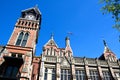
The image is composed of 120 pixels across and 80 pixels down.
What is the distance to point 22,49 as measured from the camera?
2555 cm

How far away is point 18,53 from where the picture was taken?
2489 centimetres

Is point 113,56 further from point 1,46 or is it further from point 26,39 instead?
point 1,46

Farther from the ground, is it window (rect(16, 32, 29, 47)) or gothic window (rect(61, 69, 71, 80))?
window (rect(16, 32, 29, 47))

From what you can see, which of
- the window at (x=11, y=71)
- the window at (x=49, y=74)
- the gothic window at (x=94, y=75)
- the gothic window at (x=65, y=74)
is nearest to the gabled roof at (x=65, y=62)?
the gothic window at (x=65, y=74)

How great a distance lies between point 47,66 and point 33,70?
259 cm

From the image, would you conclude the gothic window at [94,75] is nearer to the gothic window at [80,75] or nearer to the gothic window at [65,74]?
the gothic window at [80,75]

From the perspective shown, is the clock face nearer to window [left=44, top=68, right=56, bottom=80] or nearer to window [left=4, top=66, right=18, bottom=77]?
window [left=44, top=68, right=56, bottom=80]

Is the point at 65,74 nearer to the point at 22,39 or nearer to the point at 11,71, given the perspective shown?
the point at 11,71

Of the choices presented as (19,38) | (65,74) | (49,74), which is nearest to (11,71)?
(49,74)

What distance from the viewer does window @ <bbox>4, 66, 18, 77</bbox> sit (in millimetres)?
21622

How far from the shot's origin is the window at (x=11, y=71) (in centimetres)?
2162

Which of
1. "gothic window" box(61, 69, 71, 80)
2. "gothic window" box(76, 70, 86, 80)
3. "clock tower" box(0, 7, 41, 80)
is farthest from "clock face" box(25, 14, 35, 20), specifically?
"gothic window" box(76, 70, 86, 80)

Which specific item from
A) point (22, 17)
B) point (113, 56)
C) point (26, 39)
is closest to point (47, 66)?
point (26, 39)

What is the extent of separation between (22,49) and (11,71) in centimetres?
481
